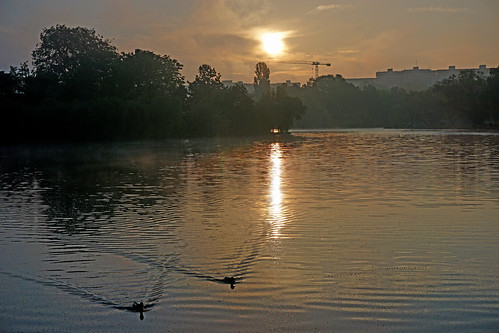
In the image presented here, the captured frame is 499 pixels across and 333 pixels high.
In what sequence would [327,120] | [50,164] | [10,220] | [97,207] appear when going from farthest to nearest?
[327,120], [50,164], [97,207], [10,220]

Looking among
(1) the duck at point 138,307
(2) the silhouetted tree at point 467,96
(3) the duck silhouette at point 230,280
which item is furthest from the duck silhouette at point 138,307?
(2) the silhouetted tree at point 467,96

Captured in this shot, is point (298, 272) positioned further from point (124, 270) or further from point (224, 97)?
point (224, 97)

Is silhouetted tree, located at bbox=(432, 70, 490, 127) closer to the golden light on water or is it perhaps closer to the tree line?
the tree line

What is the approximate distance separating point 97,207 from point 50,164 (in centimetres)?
2534

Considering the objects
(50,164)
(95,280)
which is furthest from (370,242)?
(50,164)

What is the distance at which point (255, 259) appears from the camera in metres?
12.6

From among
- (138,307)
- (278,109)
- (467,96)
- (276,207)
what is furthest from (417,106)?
(138,307)

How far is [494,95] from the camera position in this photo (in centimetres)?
12212

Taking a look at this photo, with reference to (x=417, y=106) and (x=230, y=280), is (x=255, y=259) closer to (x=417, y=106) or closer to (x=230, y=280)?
(x=230, y=280)

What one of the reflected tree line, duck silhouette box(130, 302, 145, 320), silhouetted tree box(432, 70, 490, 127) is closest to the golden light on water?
duck silhouette box(130, 302, 145, 320)

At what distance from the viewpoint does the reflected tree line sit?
270ft

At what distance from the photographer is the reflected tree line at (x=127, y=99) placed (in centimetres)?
8244

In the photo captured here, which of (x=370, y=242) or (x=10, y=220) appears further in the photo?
(x=10, y=220)

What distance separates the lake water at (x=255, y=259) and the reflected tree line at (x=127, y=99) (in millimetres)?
58903
